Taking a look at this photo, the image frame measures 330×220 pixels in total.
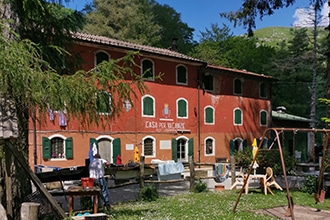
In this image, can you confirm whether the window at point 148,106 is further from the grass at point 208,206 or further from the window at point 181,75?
the grass at point 208,206

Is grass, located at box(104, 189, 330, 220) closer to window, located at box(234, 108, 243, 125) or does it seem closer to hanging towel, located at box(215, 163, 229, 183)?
hanging towel, located at box(215, 163, 229, 183)

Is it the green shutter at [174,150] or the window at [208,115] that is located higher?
the window at [208,115]

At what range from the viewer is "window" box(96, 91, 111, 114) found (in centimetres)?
767

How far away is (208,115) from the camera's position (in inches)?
1060

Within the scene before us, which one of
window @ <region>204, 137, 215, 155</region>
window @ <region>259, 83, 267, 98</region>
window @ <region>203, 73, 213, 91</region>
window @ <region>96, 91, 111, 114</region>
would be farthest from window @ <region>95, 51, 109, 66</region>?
window @ <region>259, 83, 267, 98</region>

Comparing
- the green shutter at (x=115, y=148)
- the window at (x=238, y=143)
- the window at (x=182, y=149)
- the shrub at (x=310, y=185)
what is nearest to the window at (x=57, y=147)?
the green shutter at (x=115, y=148)

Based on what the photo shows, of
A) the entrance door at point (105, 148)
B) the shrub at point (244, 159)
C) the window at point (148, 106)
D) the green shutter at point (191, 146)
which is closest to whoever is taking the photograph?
the shrub at point (244, 159)

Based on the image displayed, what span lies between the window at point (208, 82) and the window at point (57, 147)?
10.7 m

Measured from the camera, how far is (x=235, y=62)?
48.2 metres

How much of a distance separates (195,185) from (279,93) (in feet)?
102

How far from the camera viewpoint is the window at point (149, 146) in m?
23.7

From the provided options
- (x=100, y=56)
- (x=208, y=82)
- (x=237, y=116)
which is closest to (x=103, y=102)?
(x=100, y=56)

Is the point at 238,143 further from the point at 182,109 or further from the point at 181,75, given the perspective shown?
the point at 181,75

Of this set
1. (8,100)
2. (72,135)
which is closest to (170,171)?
(72,135)
